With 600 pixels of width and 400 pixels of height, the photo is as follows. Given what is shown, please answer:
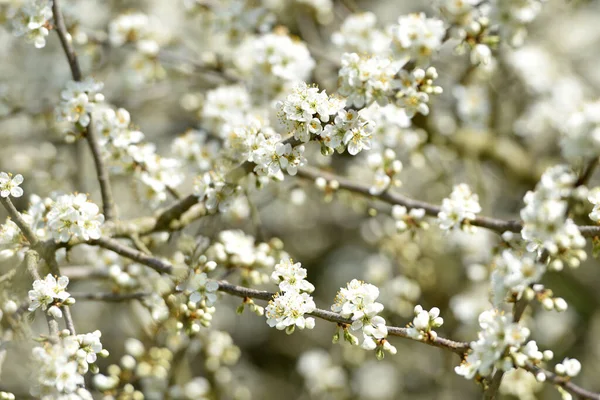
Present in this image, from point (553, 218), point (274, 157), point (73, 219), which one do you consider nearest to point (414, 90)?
point (274, 157)

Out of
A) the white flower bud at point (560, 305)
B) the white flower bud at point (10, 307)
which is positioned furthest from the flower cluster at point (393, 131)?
the white flower bud at point (10, 307)

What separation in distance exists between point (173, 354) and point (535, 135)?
382 cm

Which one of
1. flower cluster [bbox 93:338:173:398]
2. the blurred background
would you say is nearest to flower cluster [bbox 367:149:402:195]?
the blurred background

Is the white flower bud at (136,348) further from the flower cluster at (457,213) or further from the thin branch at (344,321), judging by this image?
the flower cluster at (457,213)

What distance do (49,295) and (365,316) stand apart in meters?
1.43

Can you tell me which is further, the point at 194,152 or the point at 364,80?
the point at 194,152

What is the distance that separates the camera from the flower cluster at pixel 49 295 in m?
2.99

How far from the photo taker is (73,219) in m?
3.14

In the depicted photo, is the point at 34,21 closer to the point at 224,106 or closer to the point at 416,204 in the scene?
the point at 224,106

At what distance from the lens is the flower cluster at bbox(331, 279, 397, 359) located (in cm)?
297

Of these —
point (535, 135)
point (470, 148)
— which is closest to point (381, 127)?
point (470, 148)

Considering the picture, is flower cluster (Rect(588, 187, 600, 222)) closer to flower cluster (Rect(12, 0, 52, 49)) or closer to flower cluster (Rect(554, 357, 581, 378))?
flower cluster (Rect(554, 357, 581, 378))

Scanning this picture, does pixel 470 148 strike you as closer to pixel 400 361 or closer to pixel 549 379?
pixel 400 361

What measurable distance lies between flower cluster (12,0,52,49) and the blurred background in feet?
2.52
